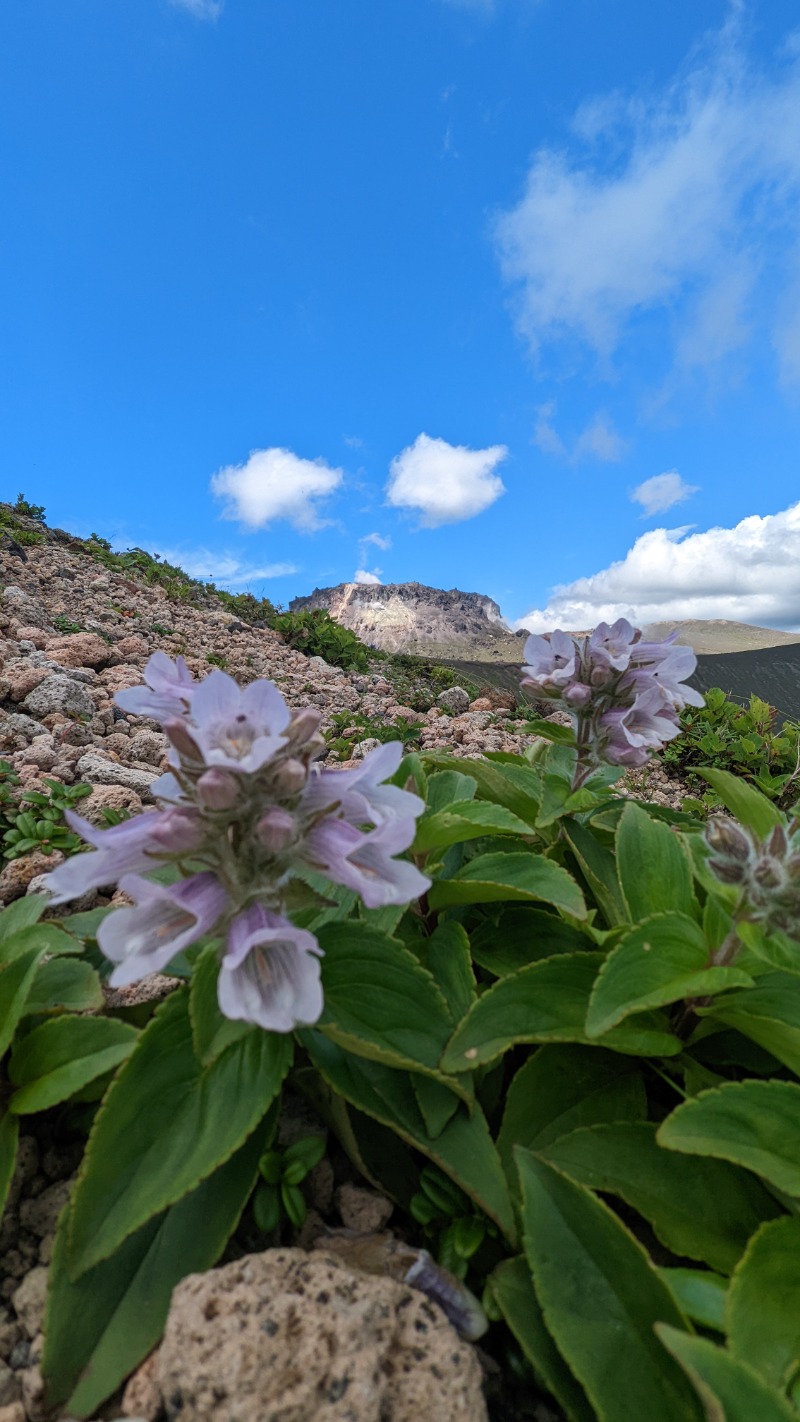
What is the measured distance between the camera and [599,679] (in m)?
3.09

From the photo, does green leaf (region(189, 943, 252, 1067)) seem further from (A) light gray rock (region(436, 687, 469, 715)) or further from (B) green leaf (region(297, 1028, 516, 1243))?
(A) light gray rock (region(436, 687, 469, 715))

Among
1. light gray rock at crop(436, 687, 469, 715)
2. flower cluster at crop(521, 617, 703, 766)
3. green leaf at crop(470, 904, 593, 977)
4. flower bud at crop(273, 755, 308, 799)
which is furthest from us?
light gray rock at crop(436, 687, 469, 715)

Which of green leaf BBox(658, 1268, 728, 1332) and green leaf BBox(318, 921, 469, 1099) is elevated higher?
green leaf BBox(318, 921, 469, 1099)

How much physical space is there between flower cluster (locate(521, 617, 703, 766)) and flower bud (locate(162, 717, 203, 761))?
6.07 feet

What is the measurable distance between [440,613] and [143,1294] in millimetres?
39727

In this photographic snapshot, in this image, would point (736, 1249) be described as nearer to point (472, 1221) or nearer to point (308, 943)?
point (472, 1221)

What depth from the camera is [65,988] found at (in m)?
2.15

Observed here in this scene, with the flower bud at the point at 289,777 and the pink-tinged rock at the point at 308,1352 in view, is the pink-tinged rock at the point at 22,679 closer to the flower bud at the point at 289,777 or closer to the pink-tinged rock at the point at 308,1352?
the flower bud at the point at 289,777

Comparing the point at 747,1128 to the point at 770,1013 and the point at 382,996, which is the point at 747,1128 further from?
the point at 382,996

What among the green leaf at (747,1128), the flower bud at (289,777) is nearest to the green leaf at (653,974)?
the green leaf at (747,1128)

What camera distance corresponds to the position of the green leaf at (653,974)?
1.76 m

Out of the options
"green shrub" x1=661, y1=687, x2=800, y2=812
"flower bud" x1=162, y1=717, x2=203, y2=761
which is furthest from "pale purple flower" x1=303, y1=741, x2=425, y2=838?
"green shrub" x1=661, y1=687, x2=800, y2=812

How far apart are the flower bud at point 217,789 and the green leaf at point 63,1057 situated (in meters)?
Answer: 0.70

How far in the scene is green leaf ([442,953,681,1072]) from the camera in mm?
1787
